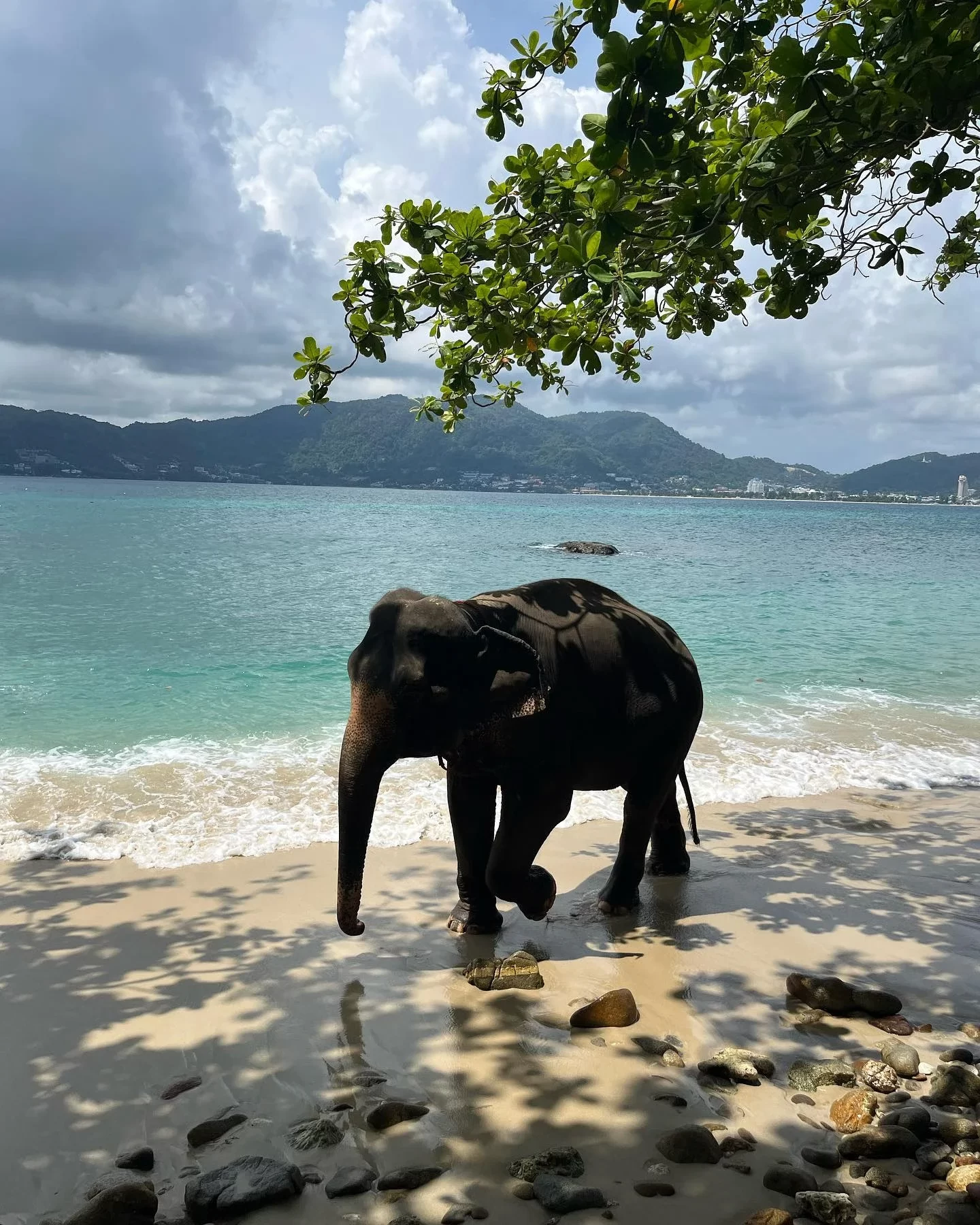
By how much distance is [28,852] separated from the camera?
8250 millimetres

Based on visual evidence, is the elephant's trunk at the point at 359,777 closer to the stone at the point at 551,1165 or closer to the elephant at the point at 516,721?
the elephant at the point at 516,721

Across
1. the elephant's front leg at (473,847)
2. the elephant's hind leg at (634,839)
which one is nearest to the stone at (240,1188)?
the elephant's front leg at (473,847)

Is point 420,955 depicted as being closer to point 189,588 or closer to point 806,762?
point 806,762

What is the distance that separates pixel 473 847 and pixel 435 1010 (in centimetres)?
123

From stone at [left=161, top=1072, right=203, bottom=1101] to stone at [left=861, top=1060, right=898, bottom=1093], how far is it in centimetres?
334

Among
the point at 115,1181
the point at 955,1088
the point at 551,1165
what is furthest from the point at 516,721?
the point at 115,1181

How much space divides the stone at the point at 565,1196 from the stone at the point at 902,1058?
1.80 metres

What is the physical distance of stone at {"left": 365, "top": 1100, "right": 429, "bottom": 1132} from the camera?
401cm

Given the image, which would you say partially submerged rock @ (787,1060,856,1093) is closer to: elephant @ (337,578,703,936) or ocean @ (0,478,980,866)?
elephant @ (337,578,703,936)

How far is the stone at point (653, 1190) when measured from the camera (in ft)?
11.4

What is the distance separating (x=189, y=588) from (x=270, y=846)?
2627 cm

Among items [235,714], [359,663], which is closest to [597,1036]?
[359,663]

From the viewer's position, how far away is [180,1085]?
4.41 metres

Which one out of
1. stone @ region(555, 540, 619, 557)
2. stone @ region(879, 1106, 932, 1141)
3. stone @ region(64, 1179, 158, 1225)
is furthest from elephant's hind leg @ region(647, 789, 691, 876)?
stone @ region(555, 540, 619, 557)
